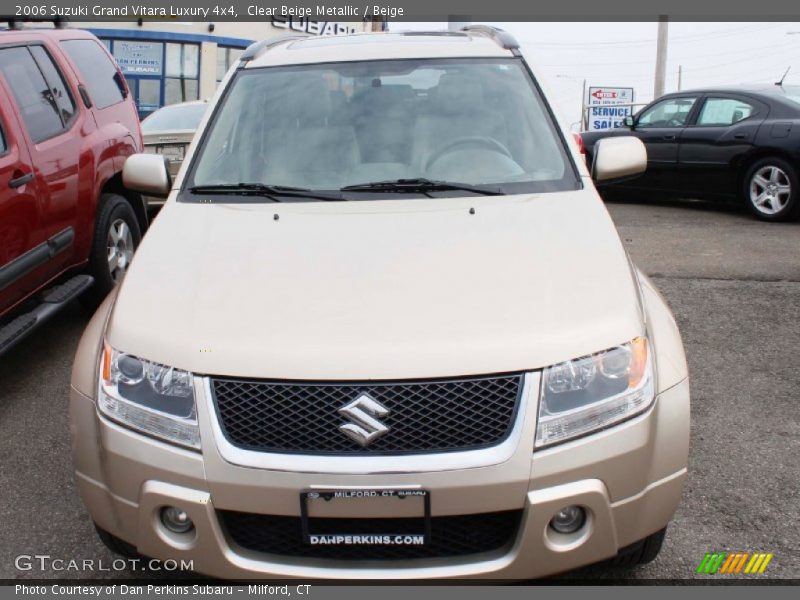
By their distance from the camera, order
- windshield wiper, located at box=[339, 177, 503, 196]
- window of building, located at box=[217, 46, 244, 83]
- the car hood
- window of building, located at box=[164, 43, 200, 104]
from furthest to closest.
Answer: window of building, located at box=[217, 46, 244, 83] < window of building, located at box=[164, 43, 200, 104] < windshield wiper, located at box=[339, 177, 503, 196] < the car hood

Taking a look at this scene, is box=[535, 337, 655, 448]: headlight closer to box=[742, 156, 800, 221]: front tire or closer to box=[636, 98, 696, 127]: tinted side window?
box=[742, 156, 800, 221]: front tire

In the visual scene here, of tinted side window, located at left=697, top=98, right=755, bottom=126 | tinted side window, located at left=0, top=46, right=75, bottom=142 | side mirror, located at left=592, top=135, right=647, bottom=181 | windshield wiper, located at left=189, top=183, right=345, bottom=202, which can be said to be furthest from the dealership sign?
windshield wiper, located at left=189, top=183, right=345, bottom=202

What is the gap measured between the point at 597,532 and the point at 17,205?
11.8 feet

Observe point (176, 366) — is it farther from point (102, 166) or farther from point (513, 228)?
point (102, 166)

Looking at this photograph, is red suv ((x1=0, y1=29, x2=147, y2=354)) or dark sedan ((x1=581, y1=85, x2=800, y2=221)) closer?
red suv ((x1=0, y1=29, x2=147, y2=354))

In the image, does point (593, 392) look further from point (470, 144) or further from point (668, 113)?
point (668, 113)

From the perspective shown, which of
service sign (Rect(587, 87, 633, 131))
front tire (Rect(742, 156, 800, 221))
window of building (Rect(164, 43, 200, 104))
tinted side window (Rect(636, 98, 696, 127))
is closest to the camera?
front tire (Rect(742, 156, 800, 221))

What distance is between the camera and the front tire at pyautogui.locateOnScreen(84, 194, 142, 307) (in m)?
5.85

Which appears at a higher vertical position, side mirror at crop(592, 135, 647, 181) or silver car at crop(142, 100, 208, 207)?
side mirror at crop(592, 135, 647, 181)

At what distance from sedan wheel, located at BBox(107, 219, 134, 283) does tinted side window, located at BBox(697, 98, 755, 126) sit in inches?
276

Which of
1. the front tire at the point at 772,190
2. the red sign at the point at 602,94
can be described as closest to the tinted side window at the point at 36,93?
the front tire at the point at 772,190

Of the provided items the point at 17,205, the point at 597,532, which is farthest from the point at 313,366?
the point at 17,205

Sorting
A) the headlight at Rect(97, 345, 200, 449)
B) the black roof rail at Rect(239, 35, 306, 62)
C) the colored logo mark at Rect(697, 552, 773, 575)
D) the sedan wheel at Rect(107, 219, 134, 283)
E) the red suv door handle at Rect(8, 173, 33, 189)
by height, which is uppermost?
the black roof rail at Rect(239, 35, 306, 62)

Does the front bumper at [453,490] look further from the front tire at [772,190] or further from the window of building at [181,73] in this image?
the window of building at [181,73]
